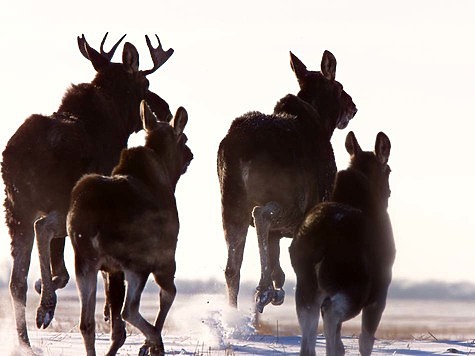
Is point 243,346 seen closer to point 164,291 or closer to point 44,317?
point 44,317

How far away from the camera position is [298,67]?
1734cm

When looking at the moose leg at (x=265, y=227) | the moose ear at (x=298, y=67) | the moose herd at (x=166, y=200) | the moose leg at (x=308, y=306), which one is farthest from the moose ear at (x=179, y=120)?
the moose ear at (x=298, y=67)

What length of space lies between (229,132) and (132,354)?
3063mm

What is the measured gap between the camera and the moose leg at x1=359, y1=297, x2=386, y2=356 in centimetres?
1162

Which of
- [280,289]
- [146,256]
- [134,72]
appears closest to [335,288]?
[146,256]

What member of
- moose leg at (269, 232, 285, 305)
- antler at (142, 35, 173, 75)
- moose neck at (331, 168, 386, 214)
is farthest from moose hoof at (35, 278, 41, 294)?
moose neck at (331, 168, 386, 214)

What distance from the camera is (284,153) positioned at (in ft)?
49.5

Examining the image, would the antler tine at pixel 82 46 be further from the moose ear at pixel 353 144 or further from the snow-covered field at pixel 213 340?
the moose ear at pixel 353 144

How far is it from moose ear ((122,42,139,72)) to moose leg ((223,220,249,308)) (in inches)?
80.2

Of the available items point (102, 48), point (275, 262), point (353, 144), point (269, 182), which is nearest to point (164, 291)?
point (353, 144)

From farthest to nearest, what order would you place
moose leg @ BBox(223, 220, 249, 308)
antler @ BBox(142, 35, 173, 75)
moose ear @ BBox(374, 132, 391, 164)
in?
antler @ BBox(142, 35, 173, 75) < moose leg @ BBox(223, 220, 249, 308) < moose ear @ BBox(374, 132, 391, 164)

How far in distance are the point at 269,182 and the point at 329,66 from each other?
2786mm

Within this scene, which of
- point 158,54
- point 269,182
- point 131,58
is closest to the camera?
point 269,182

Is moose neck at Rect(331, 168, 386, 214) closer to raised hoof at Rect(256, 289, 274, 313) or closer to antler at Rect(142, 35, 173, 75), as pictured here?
raised hoof at Rect(256, 289, 274, 313)
